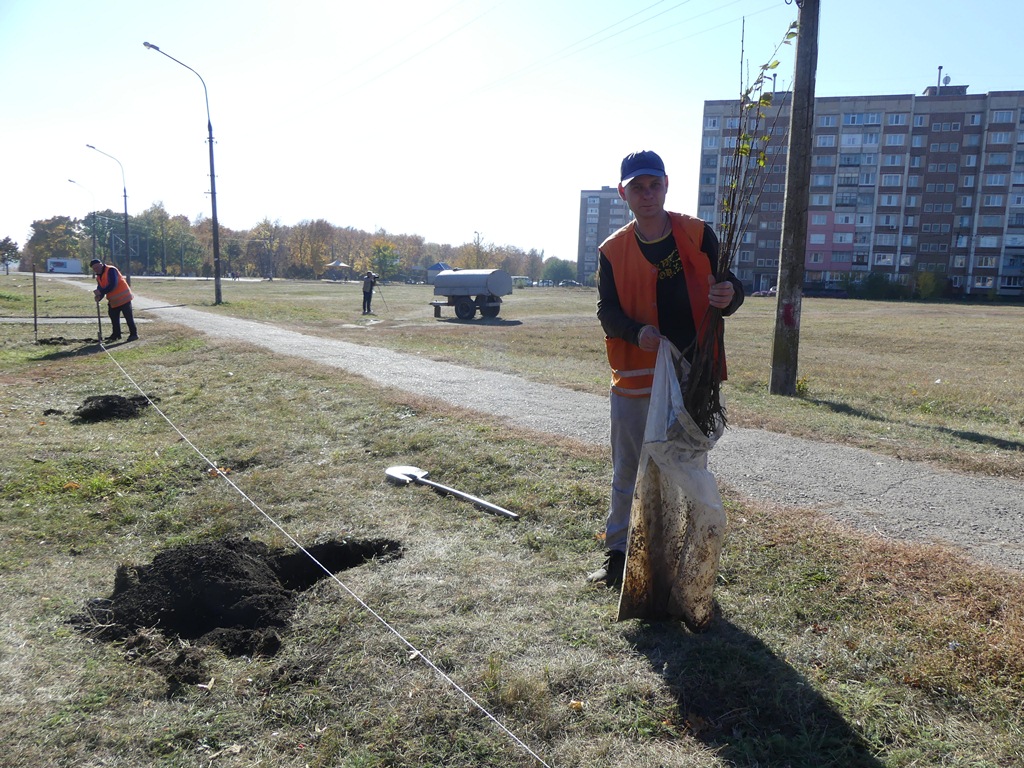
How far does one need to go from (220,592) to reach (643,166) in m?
3.02

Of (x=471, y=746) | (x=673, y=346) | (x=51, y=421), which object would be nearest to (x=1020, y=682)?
(x=673, y=346)

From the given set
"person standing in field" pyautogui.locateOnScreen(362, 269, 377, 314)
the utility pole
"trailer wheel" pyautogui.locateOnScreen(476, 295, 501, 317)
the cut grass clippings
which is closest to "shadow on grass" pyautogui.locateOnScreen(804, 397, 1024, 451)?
the utility pole

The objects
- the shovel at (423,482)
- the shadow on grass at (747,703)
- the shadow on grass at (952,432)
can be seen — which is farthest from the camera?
the shadow on grass at (952,432)

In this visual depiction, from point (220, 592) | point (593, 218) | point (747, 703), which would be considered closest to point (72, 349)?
point (220, 592)

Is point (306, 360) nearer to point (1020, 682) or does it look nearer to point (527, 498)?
point (527, 498)

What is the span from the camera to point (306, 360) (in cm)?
1258

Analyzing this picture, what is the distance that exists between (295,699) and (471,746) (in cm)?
80

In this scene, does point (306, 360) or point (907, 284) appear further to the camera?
point (907, 284)

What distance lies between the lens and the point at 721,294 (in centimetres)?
325

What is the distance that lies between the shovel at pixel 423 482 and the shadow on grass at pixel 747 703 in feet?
6.39

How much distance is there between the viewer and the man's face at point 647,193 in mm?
3410

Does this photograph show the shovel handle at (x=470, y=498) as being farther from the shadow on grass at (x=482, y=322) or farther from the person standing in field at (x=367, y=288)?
the person standing in field at (x=367, y=288)

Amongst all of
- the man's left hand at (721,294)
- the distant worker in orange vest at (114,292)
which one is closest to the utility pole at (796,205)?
the man's left hand at (721,294)

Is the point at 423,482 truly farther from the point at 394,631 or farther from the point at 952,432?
the point at 952,432
